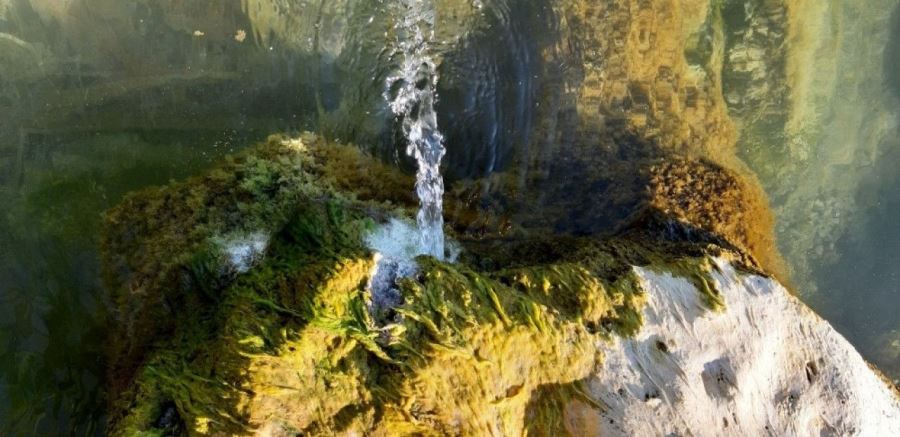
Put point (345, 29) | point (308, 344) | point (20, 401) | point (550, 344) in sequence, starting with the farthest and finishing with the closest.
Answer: point (345, 29), point (20, 401), point (550, 344), point (308, 344)

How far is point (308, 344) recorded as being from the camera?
2.78m

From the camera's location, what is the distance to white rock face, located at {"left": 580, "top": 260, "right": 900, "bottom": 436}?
120 inches

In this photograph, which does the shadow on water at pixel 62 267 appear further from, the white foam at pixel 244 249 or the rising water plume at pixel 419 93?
the rising water plume at pixel 419 93

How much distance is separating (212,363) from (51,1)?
235 cm

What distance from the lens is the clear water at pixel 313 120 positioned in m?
3.50

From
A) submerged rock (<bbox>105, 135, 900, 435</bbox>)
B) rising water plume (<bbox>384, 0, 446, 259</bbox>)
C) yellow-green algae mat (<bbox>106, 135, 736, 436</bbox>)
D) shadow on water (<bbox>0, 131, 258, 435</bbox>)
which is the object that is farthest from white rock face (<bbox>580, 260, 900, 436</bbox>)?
shadow on water (<bbox>0, 131, 258, 435</bbox>)

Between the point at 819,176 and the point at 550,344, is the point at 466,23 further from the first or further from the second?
the point at 819,176

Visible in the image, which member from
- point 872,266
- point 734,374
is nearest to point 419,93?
point 734,374

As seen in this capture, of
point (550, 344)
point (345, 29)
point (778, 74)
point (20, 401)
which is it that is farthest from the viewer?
point (778, 74)

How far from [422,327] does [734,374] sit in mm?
1677

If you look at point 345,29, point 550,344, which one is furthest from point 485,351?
point 345,29

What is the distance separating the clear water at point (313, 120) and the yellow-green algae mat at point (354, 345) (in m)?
0.54

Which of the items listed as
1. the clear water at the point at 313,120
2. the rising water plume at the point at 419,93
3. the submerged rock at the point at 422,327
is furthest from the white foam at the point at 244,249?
the rising water plume at the point at 419,93

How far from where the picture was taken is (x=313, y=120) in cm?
383
